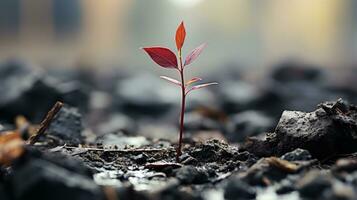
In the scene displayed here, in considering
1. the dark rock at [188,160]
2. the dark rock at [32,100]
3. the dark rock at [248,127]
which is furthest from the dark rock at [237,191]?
the dark rock at [32,100]

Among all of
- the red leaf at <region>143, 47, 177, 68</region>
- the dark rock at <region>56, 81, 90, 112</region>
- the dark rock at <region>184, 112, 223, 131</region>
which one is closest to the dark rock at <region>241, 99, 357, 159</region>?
the red leaf at <region>143, 47, 177, 68</region>

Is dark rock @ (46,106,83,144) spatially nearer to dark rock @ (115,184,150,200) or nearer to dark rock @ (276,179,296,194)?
dark rock @ (115,184,150,200)

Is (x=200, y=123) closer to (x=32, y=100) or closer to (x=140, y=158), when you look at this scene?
(x=32, y=100)

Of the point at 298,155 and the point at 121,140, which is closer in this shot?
the point at 298,155

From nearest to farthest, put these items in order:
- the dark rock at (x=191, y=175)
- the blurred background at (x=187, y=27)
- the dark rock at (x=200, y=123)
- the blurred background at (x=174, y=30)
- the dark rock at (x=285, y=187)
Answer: the dark rock at (x=285, y=187), the dark rock at (x=191, y=175), the dark rock at (x=200, y=123), the blurred background at (x=174, y=30), the blurred background at (x=187, y=27)

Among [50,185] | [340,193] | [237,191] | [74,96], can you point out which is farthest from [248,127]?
[50,185]

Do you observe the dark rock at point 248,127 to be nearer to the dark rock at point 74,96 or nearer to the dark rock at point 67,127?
the dark rock at point 74,96

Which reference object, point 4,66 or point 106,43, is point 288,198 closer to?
point 4,66
